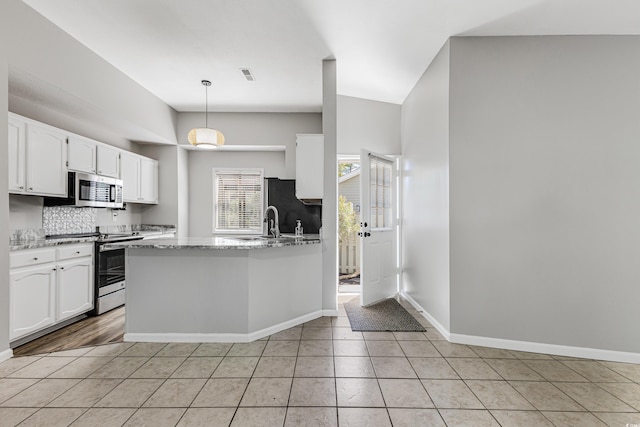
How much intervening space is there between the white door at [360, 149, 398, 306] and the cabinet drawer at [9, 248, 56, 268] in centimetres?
336

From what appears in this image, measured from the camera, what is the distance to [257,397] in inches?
82.7

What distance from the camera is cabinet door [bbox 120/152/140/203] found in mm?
4676

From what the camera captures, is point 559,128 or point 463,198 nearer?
point 559,128

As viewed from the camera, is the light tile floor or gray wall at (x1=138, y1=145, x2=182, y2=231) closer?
the light tile floor

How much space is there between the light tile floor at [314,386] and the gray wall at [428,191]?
2.34 ft

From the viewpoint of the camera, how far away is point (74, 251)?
351 centimetres

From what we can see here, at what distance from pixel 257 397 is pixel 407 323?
197 cm

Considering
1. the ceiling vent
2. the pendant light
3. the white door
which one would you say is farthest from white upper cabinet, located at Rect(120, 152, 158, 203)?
the white door

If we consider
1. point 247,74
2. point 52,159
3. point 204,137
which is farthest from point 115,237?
point 247,74

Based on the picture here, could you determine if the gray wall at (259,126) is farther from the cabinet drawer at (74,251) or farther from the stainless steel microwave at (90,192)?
the cabinet drawer at (74,251)

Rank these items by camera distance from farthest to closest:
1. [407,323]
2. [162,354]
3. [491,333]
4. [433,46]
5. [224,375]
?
[407,323]
[433,46]
[491,333]
[162,354]
[224,375]

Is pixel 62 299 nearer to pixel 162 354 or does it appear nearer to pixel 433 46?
pixel 162 354

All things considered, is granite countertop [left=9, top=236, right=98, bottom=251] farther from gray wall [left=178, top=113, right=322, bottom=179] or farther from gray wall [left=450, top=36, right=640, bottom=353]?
gray wall [left=450, top=36, right=640, bottom=353]

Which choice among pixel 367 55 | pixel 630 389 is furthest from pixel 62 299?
pixel 630 389
